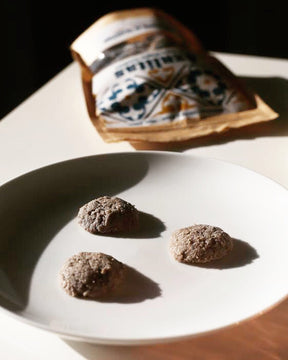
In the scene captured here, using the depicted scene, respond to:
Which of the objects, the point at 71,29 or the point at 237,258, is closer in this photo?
the point at 237,258

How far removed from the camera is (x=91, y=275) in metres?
0.59

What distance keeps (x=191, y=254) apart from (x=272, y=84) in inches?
Answer: 25.2

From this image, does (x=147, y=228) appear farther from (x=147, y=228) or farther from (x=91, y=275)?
(x=91, y=275)

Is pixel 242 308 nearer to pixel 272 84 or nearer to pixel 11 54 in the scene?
pixel 272 84

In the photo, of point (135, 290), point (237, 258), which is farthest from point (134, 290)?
point (237, 258)

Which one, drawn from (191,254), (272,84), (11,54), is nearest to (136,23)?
(272,84)

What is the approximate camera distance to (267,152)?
36.9 inches

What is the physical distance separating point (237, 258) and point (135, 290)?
0.12m

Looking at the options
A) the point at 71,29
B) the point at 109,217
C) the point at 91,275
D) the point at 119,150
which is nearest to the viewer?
the point at 91,275

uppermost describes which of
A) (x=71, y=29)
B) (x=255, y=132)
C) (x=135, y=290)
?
(x=135, y=290)

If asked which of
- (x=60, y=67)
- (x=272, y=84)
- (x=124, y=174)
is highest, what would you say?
(x=124, y=174)

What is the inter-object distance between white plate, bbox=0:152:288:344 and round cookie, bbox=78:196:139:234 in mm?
14

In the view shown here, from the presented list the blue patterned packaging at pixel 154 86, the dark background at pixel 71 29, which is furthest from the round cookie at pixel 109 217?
the dark background at pixel 71 29

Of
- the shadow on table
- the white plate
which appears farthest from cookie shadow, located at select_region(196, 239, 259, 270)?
the shadow on table
